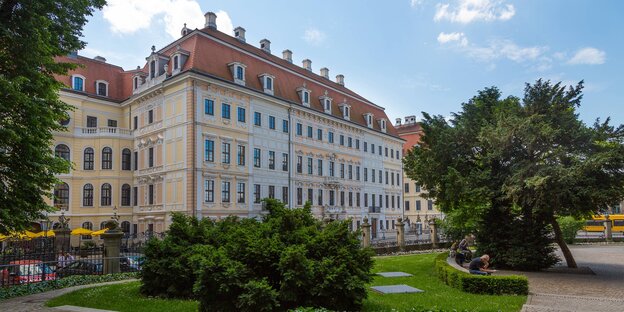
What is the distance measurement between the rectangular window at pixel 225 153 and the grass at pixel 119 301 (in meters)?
26.9

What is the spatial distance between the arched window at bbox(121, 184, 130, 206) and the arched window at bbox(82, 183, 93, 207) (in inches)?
100

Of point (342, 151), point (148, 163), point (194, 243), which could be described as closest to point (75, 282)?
point (194, 243)

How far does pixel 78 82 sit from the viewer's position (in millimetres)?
42750

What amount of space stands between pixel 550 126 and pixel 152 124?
32.9m

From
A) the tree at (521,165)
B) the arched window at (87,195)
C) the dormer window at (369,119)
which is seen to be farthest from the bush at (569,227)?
the arched window at (87,195)

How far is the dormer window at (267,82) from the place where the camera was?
4472 centimetres

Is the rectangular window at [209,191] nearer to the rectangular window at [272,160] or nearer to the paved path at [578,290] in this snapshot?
the rectangular window at [272,160]

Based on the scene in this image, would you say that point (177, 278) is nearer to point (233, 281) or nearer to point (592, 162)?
point (233, 281)

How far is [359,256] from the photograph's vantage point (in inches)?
397

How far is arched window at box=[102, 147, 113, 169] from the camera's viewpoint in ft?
140

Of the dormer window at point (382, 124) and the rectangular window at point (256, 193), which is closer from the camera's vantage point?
the rectangular window at point (256, 193)

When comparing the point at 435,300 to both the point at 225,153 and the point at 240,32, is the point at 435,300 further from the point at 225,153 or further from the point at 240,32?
the point at 240,32

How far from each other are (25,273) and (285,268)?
11.9 m

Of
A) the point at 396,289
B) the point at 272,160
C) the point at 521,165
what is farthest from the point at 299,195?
the point at 396,289
